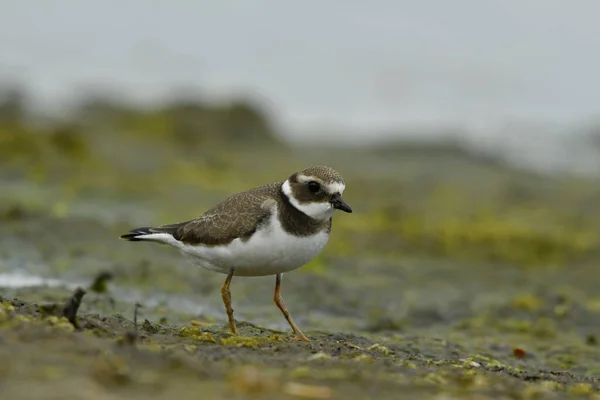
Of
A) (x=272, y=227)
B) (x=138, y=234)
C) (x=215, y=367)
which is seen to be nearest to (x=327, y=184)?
(x=272, y=227)

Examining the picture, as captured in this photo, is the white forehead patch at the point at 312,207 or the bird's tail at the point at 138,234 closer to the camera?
the white forehead patch at the point at 312,207

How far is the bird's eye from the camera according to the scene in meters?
7.22

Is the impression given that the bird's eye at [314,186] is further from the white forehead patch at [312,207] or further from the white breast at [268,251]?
the white breast at [268,251]

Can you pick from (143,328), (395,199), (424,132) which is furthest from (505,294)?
(424,132)

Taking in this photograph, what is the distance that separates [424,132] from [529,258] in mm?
14135

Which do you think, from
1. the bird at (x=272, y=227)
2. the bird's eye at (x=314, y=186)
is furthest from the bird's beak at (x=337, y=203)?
the bird's eye at (x=314, y=186)

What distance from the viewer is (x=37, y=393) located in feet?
13.6

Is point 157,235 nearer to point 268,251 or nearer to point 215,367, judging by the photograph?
point 268,251

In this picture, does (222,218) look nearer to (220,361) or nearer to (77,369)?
(220,361)

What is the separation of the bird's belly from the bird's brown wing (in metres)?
0.07

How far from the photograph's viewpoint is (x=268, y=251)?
7000 millimetres

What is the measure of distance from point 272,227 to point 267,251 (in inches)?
7.3

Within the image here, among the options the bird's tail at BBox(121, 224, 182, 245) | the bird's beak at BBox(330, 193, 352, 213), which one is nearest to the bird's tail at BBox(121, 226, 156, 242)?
the bird's tail at BBox(121, 224, 182, 245)

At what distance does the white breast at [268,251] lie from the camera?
6.98 metres
